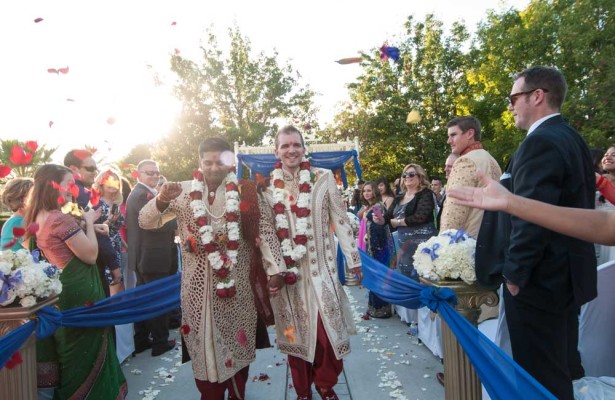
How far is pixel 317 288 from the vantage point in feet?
11.3

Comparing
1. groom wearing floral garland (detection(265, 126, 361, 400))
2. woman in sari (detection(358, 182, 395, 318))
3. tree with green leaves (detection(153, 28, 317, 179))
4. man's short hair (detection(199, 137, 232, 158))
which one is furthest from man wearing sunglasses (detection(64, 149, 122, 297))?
tree with green leaves (detection(153, 28, 317, 179))

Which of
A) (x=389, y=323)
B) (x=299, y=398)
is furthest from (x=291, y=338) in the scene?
(x=389, y=323)

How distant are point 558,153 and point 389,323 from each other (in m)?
4.50

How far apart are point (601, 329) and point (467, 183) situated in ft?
4.65

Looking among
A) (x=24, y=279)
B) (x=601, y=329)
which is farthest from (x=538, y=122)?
(x=24, y=279)

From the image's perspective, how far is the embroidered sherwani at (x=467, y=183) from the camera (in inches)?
130

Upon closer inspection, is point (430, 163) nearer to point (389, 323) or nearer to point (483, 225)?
point (389, 323)

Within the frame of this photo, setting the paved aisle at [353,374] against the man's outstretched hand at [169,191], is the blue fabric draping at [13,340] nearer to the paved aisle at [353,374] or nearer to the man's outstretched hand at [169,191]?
the man's outstretched hand at [169,191]

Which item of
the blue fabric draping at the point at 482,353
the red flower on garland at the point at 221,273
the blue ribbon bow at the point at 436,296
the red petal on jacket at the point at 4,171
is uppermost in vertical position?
the red petal on jacket at the point at 4,171

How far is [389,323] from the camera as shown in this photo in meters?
6.23

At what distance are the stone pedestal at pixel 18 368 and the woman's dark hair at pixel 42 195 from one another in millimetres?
801

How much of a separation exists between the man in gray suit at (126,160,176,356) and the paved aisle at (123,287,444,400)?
300 mm

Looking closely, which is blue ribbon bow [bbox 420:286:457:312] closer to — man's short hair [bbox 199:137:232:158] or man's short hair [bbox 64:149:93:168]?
man's short hair [bbox 199:137:232:158]

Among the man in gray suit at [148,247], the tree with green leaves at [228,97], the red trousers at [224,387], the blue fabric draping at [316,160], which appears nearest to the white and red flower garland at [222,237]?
the red trousers at [224,387]
